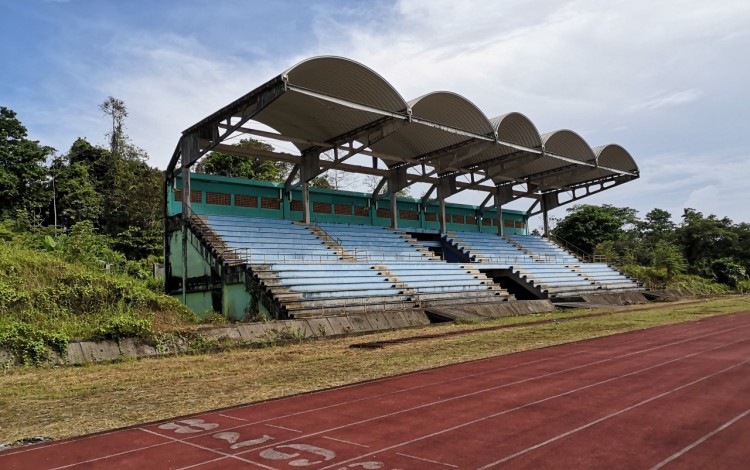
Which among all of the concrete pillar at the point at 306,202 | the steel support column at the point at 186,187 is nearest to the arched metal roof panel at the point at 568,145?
the concrete pillar at the point at 306,202

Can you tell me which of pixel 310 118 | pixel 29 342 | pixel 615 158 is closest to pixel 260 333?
pixel 29 342

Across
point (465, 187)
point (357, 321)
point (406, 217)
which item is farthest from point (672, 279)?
point (357, 321)

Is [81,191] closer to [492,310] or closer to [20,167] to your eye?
[20,167]

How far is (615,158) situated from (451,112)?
17.1 metres

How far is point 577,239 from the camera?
170 ft

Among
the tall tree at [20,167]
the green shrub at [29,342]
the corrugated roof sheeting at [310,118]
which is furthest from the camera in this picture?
the tall tree at [20,167]

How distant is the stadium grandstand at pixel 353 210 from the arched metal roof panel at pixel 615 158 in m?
0.09

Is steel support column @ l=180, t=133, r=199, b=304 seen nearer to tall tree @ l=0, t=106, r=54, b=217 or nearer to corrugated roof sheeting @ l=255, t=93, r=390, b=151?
corrugated roof sheeting @ l=255, t=93, r=390, b=151

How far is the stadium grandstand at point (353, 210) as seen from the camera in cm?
1984

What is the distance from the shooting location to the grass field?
6805mm

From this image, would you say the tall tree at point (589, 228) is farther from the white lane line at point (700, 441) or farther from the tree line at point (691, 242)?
the white lane line at point (700, 441)

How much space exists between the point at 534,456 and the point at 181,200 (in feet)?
72.1

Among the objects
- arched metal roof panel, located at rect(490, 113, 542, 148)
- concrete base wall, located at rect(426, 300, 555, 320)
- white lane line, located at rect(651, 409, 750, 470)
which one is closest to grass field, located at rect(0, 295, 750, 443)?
concrete base wall, located at rect(426, 300, 555, 320)

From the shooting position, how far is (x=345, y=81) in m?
21.5
